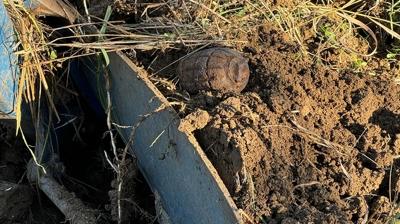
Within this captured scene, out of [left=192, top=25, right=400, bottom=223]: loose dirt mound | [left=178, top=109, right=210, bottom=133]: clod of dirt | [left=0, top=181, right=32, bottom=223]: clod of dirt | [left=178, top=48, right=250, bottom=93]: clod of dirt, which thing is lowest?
[left=0, top=181, right=32, bottom=223]: clod of dirt

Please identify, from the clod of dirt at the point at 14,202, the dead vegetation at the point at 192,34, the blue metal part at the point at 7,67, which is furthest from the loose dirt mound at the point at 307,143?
the clod of dirt at the point at 14,202

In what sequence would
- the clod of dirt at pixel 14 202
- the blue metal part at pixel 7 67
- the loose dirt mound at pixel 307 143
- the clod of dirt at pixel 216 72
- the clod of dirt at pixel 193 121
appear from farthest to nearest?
1. the clod of dirt at pixel 14 202
2. the blue metal part at pixel 7 67
3. the clod of dirt at pixel 216 72
4. the clod of dirt at pixel 193 121
5. the loose dirt mound at pixel 307 143

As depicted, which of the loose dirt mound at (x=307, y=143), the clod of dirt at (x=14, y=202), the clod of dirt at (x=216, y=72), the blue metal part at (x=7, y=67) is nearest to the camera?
the loose dirt mound at (x=307, y=143)

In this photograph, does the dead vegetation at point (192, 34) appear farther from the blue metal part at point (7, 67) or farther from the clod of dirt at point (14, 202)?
the clod of dirt at point (14, 202)

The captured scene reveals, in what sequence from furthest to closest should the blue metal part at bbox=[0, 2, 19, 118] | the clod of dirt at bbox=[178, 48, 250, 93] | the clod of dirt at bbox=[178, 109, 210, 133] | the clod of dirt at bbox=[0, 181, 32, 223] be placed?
the clod of dirt at bbox=[0, 181, 32, 223] → the blue metal part at bbox=[0, 2, 19, 118] → the clod of dirt at bbox=[178, 48, 250, 93] → the clod of dirt at bbox=[178, 109, 210, 133]

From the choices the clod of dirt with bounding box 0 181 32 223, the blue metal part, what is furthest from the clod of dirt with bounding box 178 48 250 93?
the clod of dirt with bounding box 0 181 32 223

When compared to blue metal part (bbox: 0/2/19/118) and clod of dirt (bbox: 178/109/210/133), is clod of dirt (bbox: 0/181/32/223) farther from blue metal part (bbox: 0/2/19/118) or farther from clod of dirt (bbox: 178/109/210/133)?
clod of dirt (bbox: 178/109/210/133)

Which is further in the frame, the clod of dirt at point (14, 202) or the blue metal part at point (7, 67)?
the clod of dirt at point (14, 202)

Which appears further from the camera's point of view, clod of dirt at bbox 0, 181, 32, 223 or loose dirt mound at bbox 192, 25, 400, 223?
clod of dirt at bbox 0, 181, 32, 223
